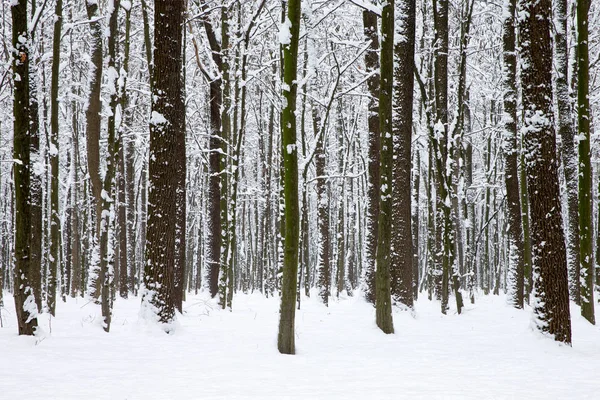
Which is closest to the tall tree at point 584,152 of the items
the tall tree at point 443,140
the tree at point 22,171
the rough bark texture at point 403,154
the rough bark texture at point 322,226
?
the tall tree at point 443,140

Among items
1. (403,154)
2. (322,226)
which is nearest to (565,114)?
(403,154)

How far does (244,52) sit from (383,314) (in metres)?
8.46

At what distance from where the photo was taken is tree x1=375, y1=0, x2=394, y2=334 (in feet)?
26.3

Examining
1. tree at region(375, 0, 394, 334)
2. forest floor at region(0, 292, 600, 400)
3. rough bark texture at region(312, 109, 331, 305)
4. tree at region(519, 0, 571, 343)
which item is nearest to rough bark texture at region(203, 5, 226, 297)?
rough bark texture at region(312, 109, 331, 305)

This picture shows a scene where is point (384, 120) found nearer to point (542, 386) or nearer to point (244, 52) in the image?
point (542, 386)

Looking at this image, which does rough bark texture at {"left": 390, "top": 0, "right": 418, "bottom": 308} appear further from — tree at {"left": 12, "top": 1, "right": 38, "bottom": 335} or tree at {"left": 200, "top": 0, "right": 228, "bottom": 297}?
tree at {"left": 12, "top": 1, "right": 38, "bottom": 335}

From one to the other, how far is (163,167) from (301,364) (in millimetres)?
3797

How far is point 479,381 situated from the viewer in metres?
5.07

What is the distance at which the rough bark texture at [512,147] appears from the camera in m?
12.9

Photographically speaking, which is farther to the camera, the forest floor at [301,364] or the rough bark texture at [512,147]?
the rough bark texture at [512,147]

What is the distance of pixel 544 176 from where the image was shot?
287 inches

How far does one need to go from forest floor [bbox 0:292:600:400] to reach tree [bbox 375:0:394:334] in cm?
86

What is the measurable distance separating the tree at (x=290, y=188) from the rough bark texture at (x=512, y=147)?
8341mm

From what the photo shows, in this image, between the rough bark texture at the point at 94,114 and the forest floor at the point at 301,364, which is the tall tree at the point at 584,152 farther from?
the rough bark texture at the point at 94,114
